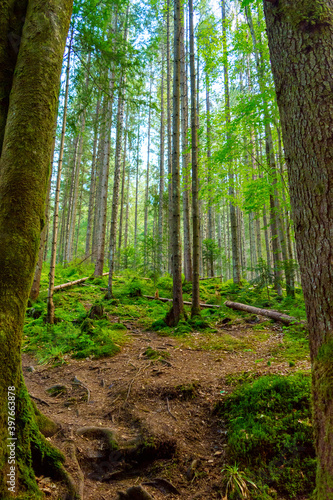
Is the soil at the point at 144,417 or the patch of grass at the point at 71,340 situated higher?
the patch of grass at the point at 71,340


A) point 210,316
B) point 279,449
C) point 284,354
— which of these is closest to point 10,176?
point 279,449

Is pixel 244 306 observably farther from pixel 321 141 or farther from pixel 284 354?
pixel 321 141

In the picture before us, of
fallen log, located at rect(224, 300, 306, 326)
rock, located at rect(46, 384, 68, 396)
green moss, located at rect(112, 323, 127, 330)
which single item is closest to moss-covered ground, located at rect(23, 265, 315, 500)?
green moss, located at rect(112, 323, 127, 330)

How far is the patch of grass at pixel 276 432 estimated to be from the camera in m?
2.32

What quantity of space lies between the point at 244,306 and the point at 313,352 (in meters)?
7.17

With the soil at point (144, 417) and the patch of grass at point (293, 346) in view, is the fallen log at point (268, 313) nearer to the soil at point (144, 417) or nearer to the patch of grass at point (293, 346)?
the patch of grass at point (293, 346)

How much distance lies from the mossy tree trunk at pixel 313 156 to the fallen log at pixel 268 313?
4.81 m

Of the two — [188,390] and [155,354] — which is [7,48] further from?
[155,354]

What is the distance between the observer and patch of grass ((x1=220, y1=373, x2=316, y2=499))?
7.63ft

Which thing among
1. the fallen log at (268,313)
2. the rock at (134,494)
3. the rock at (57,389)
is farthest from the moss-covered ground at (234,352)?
the rock at (57,389)

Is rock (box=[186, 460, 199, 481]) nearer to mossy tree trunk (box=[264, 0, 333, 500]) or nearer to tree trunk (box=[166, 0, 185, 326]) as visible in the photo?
mossy tree trunk (box=[264, 0, 333, 500])

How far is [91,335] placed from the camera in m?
6.37

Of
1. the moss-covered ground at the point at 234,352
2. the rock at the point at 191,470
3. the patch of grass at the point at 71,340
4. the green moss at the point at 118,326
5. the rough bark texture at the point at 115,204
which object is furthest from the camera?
the rough bark texture at the point at 115,204

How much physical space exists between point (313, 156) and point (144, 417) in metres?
A: 3.44
